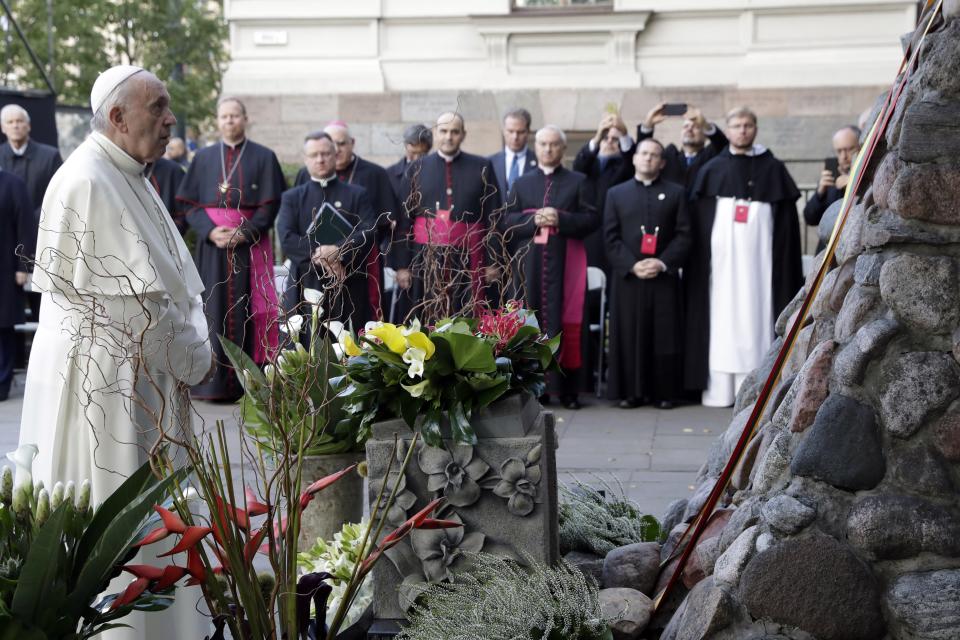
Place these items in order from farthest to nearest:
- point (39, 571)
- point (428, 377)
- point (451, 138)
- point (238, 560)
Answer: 1. point (451, 138)
2. point (428, 377)
3. point (238, 560)
4. point (39, 571)

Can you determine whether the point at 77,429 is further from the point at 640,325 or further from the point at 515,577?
the point at 640,325

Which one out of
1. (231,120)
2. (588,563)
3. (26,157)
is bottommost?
(588,563)

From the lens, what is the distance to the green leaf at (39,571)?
2.89 m

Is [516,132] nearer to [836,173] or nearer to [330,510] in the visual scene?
[836,173]

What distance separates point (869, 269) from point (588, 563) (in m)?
1.51

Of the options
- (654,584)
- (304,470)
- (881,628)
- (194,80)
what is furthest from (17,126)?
(194,80)

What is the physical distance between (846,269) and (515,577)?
1.57 m

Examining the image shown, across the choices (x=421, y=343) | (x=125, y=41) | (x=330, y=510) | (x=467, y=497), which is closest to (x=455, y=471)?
(x=467, y=497)

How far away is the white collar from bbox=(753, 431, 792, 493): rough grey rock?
234cm

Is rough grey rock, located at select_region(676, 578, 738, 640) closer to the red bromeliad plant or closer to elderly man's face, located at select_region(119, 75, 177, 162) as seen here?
the red bromeliad plant

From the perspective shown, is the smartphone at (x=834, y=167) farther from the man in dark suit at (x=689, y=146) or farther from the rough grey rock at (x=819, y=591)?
the rough grey rock at (x=819, y=591)

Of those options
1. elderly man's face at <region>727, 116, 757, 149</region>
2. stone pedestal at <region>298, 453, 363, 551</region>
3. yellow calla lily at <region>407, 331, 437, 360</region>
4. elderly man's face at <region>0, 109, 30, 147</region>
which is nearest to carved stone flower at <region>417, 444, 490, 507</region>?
yellow calla lily at <region>407, 331, 437, 360</region>

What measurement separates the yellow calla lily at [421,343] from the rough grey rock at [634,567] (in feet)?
3.81

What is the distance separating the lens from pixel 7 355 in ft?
37.9
